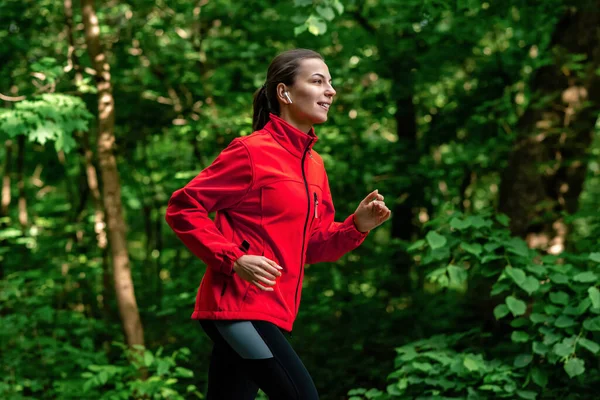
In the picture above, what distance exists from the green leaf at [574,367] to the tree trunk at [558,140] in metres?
1.81

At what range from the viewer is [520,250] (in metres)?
4.32

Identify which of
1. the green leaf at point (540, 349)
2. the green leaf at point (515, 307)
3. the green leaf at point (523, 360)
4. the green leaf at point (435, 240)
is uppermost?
the green leaf at point (435, 240)

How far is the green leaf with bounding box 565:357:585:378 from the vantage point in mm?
3833

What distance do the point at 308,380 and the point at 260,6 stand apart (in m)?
5.22

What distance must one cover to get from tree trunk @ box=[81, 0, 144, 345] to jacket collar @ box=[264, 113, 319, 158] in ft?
8.98

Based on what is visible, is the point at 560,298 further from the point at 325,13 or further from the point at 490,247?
the point at 325,13

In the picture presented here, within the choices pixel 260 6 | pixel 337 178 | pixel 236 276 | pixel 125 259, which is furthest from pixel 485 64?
pixel 236 276

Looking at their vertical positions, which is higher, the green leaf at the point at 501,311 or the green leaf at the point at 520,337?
the green leaf at the point at 501,311

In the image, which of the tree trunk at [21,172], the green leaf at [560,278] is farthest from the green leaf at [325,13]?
the tree trunk at [21,172]

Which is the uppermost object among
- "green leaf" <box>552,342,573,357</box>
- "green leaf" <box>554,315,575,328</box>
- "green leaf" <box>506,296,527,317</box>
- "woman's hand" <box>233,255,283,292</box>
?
"woman's hand" <box>233,255,283,292</box>

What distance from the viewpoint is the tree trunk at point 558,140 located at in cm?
555

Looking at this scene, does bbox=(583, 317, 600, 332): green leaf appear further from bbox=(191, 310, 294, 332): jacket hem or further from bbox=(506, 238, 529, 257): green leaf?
bbox=(191, 310, 294, 332): jacket hem

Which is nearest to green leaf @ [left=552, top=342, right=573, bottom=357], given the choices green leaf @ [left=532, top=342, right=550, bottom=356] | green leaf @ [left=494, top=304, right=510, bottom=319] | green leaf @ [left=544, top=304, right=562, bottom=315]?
green leaf @ [left=532, top=342, right=550, bottom=356]

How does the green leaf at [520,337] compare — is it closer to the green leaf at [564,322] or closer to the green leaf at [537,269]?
the green leaf at [564,322]
